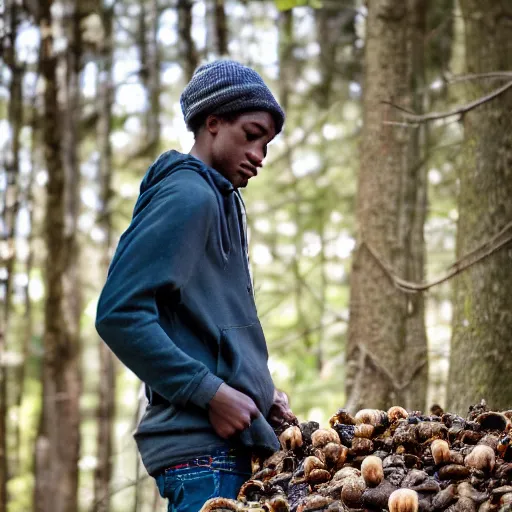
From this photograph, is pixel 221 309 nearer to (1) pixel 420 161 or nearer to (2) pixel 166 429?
(2) pixel 166 429

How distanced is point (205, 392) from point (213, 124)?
0.84m

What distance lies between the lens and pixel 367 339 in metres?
5.88

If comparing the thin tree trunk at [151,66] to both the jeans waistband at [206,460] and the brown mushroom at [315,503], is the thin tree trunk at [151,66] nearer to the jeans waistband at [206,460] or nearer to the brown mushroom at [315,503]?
the jeans waistband at [206,460]

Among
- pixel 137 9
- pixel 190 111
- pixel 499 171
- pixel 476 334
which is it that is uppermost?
pixel 137 9

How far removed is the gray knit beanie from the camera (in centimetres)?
257

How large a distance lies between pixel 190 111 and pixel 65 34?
7220mm

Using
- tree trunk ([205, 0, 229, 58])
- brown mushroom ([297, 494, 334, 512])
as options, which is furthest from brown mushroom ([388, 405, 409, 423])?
tree trunk ([205, 0, 229, 58])

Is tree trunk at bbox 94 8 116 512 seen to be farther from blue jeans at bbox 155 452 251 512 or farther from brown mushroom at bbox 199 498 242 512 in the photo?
brown mushroom at bbox 199 498 242 512

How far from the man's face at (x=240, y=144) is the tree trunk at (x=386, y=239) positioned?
3.38m

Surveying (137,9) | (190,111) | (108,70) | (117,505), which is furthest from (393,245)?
(137,9)

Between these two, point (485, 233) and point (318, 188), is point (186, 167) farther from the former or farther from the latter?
point (318, 188)

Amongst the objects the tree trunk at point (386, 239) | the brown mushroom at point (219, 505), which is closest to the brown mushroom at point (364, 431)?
the brown mushroom at point (219, 505)

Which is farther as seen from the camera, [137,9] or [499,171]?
[137,9]

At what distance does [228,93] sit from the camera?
2.57 m
